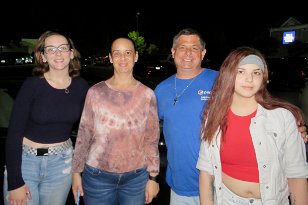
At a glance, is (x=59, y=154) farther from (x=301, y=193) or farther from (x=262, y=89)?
(x=301, y=193)

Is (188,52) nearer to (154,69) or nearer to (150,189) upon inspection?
(150,189)

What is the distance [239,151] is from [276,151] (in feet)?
0.77

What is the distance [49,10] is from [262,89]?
41.1 metres

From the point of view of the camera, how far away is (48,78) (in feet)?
8.47

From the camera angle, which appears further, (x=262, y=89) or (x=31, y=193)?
(x=31, y=193)

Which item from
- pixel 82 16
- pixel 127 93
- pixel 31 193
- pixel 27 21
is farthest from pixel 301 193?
pixel 82 16

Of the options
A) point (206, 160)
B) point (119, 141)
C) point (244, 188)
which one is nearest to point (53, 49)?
point (119, 141)

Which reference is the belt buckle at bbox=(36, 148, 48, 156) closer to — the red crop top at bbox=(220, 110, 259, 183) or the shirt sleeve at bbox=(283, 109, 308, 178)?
the red crop top at bbox=(220, 110, 259, 183)

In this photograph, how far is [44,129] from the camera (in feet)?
8.17

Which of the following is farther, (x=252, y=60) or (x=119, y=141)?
(x=119, y=141)

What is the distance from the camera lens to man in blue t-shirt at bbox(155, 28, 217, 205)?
2.61 metres

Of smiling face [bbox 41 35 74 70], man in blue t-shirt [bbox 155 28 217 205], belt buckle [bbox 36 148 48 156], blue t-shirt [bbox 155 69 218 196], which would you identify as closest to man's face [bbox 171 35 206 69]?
man in blue t-shirt [bbox 155 28 217 205]

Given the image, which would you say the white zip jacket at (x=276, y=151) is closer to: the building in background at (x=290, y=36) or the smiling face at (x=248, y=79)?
the smiling face at (x=248, y=79)

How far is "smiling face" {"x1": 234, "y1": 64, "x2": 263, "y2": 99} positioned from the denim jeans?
1446 mm
